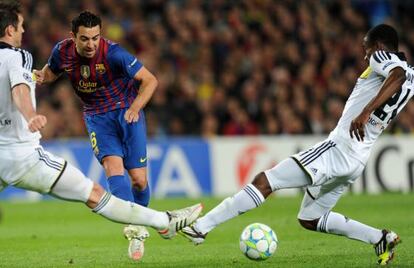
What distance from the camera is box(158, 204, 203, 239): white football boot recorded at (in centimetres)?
764

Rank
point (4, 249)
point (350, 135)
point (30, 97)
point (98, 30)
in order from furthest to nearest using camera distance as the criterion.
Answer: point (4, 249) → point (98, 30) → point (350, 135) → point (30, 97)

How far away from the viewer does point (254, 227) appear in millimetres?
7836

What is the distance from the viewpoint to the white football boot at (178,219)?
7.64 meters

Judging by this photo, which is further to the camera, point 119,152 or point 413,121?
point 413,121

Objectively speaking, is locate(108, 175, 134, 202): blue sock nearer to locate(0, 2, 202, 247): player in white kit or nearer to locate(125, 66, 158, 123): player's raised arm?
locate(125, 66, 158, 123): player's raised arm

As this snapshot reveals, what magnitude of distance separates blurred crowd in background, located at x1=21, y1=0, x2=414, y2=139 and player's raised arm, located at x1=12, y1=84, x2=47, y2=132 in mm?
10498

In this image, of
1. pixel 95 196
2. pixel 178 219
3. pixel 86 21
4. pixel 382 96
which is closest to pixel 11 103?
pixel 95 196

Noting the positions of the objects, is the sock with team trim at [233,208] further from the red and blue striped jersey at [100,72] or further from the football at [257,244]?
the red and blue striped jersey at [100,72]

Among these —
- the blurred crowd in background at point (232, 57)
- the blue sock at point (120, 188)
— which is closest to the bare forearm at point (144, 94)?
the blue sock at point (120, 188)

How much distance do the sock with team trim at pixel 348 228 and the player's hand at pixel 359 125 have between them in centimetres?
84

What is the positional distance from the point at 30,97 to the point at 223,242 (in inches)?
148

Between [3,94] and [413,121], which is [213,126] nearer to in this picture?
[413,121]

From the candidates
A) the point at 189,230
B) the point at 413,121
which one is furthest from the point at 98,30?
the point at 413,121

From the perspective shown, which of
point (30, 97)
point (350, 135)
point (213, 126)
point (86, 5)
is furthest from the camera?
point (86, 5)
